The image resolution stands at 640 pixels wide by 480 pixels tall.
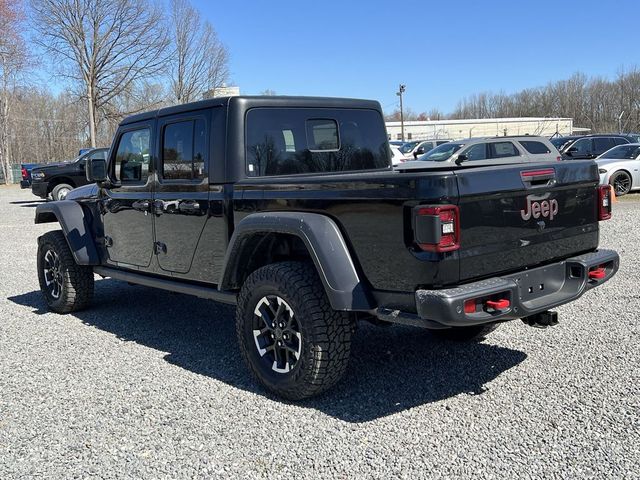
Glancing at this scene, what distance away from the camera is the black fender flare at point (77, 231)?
5906 millimetres

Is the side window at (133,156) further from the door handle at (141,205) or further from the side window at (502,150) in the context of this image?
the side window at (502,150)

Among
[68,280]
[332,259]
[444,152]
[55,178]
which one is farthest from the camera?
[55,178]

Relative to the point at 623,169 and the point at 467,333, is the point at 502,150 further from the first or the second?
the point at 467,333

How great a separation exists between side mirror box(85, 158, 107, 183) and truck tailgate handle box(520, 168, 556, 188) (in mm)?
3791

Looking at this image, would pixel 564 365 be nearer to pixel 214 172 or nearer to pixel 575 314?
pixel 575 314

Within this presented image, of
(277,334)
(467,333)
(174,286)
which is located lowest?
(467,333)

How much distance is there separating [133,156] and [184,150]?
0.89 m

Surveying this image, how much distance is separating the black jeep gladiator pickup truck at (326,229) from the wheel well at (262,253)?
10 millimetres

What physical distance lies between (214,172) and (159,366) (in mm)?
1546

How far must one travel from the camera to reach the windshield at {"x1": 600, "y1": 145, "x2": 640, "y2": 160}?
16578mm

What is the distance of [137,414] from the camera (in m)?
3.75

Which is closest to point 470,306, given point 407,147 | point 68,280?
point 68,280

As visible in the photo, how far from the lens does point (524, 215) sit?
354 cm

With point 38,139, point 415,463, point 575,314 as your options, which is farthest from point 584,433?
point 38,139
